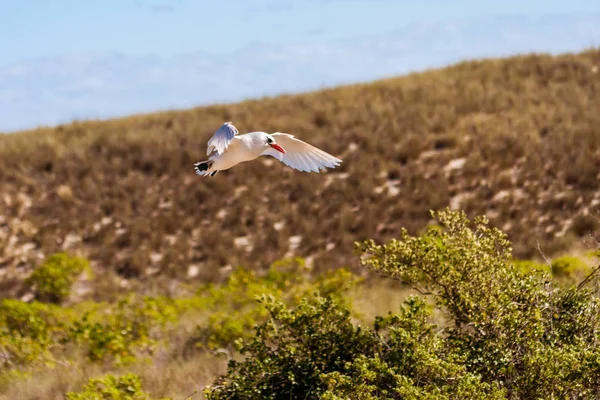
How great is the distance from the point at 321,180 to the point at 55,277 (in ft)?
26.5

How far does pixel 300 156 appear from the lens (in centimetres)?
557

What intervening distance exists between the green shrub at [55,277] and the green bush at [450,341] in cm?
1298

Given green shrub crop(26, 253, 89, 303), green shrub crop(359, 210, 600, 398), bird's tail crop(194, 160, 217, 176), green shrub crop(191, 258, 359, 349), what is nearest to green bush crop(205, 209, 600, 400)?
green shrub crop(359, 210, 600, 398)

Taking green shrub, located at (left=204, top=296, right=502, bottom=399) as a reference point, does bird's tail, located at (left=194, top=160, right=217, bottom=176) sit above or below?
Result: above

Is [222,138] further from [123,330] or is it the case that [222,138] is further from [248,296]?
[248,296]

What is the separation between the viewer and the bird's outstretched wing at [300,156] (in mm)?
5387

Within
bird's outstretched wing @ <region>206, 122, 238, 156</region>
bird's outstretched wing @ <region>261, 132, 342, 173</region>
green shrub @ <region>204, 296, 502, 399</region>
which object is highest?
bird's outstretched wing @ <region>206, 122, 238, 156</region>

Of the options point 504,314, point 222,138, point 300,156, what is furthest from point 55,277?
point 222,138

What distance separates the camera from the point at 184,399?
29.8 ft

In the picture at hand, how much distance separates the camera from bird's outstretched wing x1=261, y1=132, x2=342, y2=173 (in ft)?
17.7

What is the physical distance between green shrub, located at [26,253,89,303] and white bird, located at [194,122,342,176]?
15.5m

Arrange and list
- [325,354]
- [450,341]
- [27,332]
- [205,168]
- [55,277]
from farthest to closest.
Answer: [55,277] → [27,332] → [325,354] → [450,341] → [205,168]

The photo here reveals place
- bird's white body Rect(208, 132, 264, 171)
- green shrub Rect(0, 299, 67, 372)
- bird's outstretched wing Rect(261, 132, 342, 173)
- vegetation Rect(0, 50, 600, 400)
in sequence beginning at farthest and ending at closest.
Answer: green shrub Rect(0, 299, 67, 372) → vegetation Rect(0, 50, 600, 400) → bird's outstretched wing Rect(261, 132, 342, 173) → bird's white body Rect(208, 132, 264, 171)

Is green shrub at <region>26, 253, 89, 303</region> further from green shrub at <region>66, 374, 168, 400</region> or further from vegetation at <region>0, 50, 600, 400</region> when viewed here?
green shrub at <region>66, 374, 168, 400</region>
